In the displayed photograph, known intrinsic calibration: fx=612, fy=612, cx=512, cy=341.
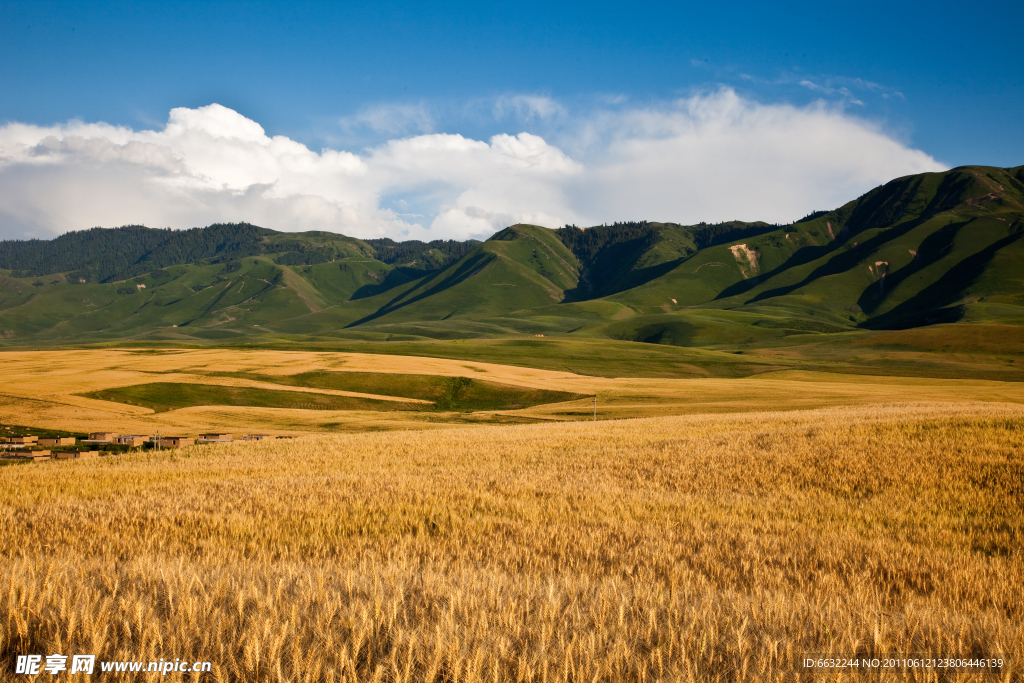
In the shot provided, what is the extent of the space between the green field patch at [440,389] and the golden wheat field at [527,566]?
55.7 metres

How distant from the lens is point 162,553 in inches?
324

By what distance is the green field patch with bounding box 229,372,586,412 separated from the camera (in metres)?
74.9

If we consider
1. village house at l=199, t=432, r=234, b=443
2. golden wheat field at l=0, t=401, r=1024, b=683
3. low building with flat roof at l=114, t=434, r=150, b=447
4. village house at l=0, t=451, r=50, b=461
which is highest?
golden wheat field at l=0, t=401, r=1024, b=683

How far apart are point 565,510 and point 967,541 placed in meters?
6.84

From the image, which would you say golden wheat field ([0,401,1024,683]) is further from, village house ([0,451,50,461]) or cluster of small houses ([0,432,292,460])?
cluster of small houses ([0,432,292,460])

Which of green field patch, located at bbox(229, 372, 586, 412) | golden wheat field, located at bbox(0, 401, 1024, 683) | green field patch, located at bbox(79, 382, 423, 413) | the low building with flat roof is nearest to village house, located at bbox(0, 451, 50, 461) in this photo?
the low building with flat roof

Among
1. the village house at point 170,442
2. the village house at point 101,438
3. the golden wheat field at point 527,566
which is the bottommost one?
the village house at point 101,438

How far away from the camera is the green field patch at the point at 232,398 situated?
63.3 m

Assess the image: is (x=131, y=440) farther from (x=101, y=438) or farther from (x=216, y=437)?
(x=216, y=437)

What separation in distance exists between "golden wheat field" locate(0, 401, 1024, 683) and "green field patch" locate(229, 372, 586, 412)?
5565cm

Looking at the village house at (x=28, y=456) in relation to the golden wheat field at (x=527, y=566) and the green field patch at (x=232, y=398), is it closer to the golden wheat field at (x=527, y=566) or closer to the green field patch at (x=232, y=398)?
the golden wheat field at (x=527, y=566)

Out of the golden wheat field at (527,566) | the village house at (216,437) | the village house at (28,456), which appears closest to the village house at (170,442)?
the village house at (216,437)

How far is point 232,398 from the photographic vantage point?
68.1 meters

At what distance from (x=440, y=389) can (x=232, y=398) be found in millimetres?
24938
